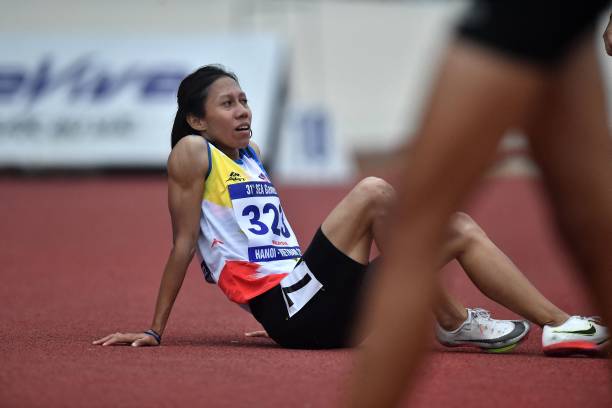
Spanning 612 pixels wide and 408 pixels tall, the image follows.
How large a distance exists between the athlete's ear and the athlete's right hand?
2.90 feet

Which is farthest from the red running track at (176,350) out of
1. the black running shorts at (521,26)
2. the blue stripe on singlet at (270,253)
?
the black running shorts at (521,26)

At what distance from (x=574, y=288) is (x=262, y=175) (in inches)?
110

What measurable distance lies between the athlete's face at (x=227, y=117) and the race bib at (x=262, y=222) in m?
0.20

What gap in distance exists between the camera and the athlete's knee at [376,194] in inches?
163

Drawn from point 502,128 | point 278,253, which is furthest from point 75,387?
point 502,128

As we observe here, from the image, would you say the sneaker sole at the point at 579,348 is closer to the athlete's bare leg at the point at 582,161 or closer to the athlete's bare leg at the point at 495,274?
the athlete's bare leg at the point at 495,274

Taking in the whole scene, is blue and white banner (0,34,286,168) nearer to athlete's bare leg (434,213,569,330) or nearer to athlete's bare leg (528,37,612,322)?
athlete's bare leg (434,213,569,330)

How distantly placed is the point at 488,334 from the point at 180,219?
1258mm

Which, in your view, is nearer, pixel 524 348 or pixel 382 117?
pixel 524 348

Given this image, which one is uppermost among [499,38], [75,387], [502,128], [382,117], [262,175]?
[499,38]

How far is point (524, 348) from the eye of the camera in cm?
447

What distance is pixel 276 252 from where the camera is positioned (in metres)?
4.54

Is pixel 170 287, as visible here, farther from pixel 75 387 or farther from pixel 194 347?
pixel 75 387

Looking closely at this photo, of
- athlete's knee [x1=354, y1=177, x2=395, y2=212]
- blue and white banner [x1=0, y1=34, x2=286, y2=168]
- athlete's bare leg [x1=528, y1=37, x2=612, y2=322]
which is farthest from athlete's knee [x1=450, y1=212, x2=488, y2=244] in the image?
blue and white banner [x1=0, y1=34, x2=286, y2=168]
